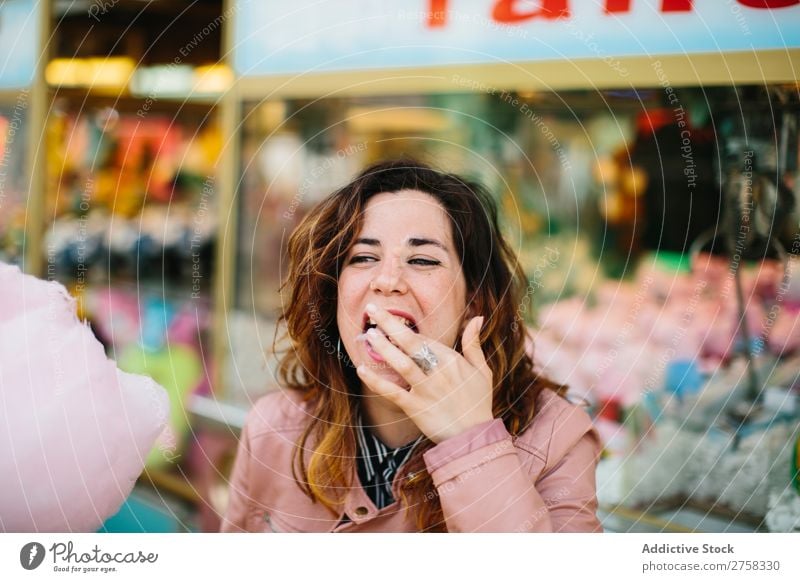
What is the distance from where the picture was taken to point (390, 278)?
1.19 m

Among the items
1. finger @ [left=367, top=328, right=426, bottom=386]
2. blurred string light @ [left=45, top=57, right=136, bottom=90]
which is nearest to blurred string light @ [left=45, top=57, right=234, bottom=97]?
blurred string light @ [left=45, top=57, right=136, bottom=90]

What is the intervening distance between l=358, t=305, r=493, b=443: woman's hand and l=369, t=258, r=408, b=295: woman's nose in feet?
0.21

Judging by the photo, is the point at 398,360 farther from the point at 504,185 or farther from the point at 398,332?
the point at 504,185

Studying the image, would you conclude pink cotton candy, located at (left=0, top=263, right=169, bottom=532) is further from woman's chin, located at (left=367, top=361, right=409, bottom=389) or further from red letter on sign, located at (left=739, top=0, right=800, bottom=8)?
red letter on sign, located at (left=739, top=0, right=800, bottom=8)

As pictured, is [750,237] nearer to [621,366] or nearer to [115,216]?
[621,366]

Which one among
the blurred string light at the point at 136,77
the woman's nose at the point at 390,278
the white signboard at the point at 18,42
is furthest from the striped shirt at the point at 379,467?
the white signboard at the point at 18,42

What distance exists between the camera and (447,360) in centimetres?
113

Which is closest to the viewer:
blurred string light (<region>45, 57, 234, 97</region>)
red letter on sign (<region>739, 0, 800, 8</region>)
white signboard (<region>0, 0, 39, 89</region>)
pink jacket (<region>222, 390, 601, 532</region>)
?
pink jacket (<region>222, 390, 601, 532</region>)

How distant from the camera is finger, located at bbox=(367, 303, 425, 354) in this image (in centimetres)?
115

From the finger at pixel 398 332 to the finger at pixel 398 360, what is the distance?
11 millimetres

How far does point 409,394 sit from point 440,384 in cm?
5

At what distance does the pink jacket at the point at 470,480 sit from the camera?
1072mm
